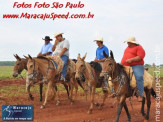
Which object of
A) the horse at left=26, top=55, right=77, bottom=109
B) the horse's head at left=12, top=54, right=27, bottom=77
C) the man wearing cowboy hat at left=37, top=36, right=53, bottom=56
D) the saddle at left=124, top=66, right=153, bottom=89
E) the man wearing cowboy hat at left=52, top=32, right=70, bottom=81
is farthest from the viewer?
the man wearing cowboy hat at left=37, top=36, right=53, bottom=56

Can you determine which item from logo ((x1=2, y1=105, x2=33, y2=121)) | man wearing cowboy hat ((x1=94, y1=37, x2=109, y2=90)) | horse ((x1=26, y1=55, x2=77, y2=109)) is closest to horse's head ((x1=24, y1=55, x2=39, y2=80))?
horse ((x1=26, y1=55, x2=77, y2=109))

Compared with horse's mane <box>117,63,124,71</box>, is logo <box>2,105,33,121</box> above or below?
below

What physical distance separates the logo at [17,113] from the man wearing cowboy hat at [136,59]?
419 centimetres

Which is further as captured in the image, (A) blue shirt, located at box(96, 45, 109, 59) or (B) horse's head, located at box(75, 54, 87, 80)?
(A) blue shirt, located at box(96, 45, 109, 59)

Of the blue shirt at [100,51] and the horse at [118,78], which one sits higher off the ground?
the blue shirt at [100,51]

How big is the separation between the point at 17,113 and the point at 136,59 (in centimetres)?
511

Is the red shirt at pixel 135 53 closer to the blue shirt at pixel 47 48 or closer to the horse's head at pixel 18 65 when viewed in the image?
the blue shirt at pixel 47 48

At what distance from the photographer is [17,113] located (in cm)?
1067

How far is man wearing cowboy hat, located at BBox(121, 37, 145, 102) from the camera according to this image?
9289 mm

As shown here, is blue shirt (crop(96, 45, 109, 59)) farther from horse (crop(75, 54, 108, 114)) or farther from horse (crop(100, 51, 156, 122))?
horse (crop(100, 51, 156, 122))

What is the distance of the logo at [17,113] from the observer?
10116mm

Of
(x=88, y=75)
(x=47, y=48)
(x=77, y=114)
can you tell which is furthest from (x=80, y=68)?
(x=47, y=48)

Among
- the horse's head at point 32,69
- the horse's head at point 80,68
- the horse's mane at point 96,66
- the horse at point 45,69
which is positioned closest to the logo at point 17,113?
the horse at point 45,69

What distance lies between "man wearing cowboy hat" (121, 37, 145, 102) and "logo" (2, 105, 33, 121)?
4.19 meters
